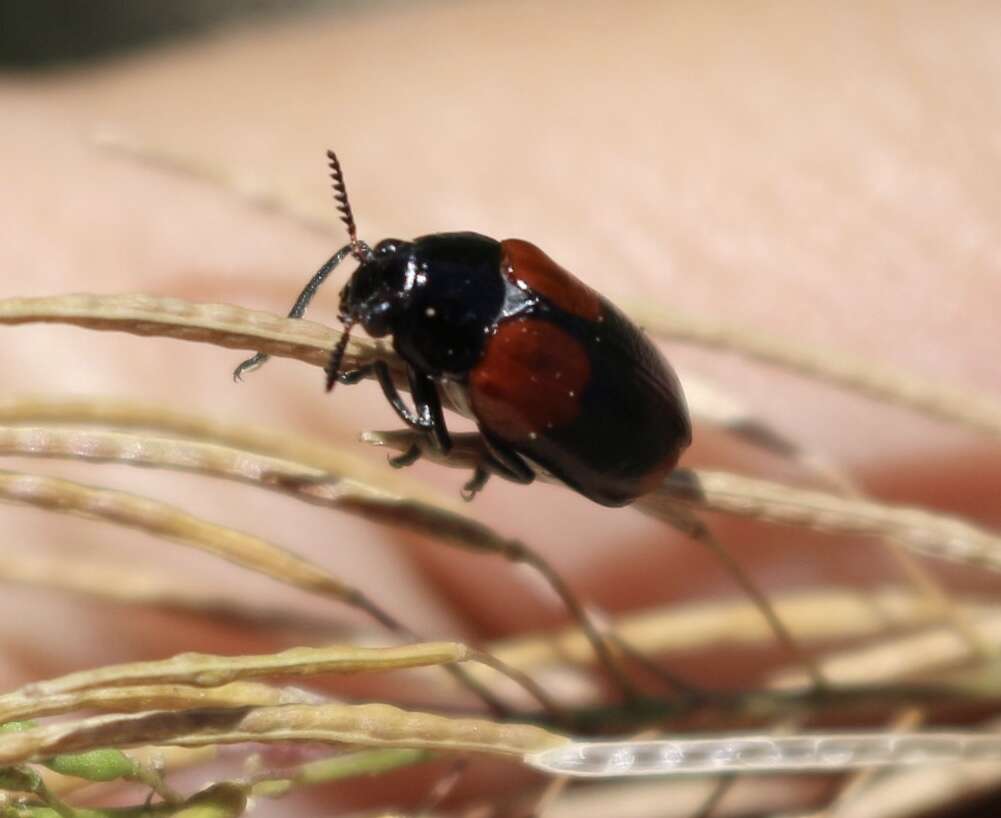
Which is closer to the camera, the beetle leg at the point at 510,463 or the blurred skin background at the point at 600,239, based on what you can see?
the beetle leg at the point at 510,463

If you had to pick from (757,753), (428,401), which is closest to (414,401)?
(428,401)

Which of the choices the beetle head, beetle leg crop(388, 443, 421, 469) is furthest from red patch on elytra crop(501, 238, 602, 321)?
beetle leg crop(388, 443, 421, 469)

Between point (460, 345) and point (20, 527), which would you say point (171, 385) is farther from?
point (460, 345)

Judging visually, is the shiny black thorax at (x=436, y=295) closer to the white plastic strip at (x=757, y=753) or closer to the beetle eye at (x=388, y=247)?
the beetle eye at (x=388, y=247)

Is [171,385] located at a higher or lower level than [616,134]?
lower

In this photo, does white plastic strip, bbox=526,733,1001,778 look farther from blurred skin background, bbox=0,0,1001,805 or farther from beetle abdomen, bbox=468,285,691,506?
blurred skin background, bbox=0,0,1001,805

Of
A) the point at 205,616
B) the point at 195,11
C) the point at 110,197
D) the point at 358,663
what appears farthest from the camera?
the point at 195,11

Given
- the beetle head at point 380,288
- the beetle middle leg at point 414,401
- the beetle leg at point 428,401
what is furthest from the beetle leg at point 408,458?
the beetle head at point 380,288

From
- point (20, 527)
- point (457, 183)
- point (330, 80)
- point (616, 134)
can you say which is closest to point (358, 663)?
point (20, 527)
